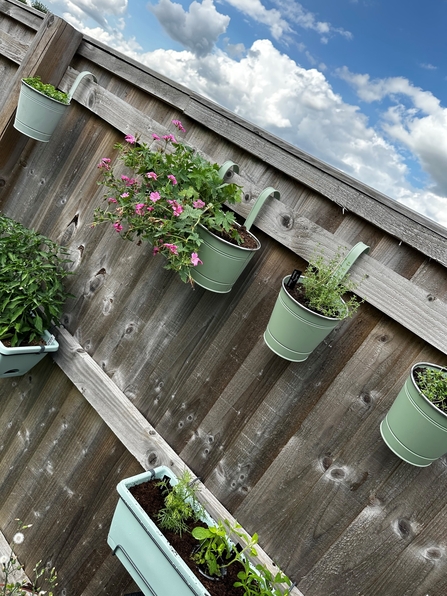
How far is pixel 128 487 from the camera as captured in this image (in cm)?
141

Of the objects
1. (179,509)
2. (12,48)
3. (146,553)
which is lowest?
(146,553)

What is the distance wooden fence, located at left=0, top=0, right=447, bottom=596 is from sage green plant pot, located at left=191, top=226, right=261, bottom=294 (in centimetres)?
16

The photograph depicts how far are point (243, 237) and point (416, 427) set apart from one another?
766 millimetres

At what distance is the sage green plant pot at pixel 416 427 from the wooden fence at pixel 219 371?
184 millimetres

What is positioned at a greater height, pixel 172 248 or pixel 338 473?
pixel 172 248

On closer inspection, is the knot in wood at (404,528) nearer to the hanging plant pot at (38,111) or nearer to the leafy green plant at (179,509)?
the leafy green plant at (179,509)

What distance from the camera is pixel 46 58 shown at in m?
2.05

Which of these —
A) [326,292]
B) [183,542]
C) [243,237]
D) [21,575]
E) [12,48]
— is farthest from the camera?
[12,48]

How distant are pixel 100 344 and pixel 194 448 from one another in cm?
66

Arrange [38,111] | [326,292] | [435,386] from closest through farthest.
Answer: [435,386], [326,292], [38,111]

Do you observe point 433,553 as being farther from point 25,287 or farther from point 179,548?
point 25,287

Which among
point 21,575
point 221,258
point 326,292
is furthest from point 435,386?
point 21,575

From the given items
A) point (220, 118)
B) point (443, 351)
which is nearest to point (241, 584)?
point (443, 351)

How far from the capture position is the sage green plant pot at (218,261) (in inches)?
52.3
